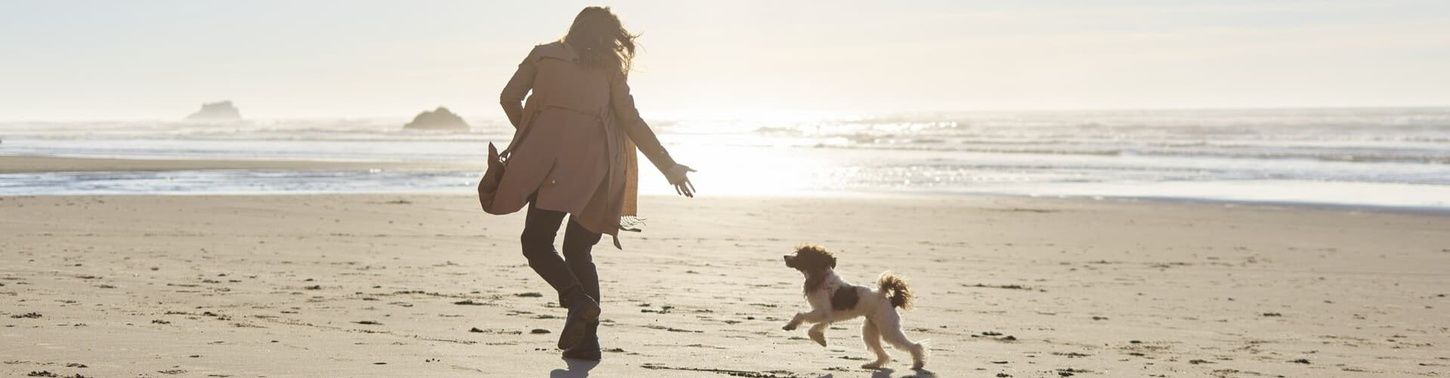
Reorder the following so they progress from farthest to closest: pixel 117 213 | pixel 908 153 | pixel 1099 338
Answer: pixel 908 153
pixel 117 213
pixel 1099 338

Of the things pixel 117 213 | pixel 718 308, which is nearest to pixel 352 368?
pixel 718 308

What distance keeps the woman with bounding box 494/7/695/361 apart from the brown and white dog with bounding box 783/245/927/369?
0.63 metres

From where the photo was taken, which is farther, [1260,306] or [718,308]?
[1260,306]

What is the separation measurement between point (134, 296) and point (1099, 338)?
15.6 ft

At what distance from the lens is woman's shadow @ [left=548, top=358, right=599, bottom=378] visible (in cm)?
511

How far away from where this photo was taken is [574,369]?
5.26 metres

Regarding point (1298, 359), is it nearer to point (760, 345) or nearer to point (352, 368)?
point (760, 345)

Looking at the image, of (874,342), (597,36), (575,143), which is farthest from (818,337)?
(597,36)

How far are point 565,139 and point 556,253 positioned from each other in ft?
1.56

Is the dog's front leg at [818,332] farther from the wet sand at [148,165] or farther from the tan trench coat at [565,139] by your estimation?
the wet sand at [148,165]

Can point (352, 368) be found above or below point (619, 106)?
below

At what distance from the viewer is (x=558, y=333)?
632cm

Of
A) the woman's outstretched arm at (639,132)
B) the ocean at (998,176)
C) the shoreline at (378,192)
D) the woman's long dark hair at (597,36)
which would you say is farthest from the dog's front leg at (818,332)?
the ocean at (998,176)

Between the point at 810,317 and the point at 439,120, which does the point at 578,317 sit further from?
the point at 439,120
